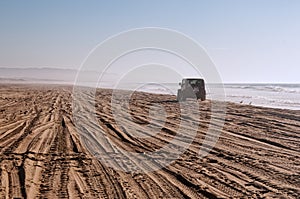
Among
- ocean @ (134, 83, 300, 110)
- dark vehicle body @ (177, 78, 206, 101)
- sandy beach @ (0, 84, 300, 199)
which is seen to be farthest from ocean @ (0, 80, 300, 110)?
sandy beach @ (0, 84, 300, 199)

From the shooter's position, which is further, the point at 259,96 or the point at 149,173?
the point at 259,96

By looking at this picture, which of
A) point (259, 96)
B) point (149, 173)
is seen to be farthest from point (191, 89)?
point (149, 173)

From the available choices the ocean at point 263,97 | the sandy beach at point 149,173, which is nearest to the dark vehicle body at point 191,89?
the ocean at point 263,97

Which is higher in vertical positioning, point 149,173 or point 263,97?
point 263,97

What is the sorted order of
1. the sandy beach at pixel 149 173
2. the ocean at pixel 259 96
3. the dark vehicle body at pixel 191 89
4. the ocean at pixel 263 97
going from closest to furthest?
the sandy beach at pixel 149 173, the dark vehicle body at pixel 191 89, the ocean at pixel 263 97, the ocean at pixel 259 96

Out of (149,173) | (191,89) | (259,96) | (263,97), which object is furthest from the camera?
(259,96)

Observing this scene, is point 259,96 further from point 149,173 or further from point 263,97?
point 149,173

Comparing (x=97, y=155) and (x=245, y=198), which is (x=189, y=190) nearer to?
(x=245, y=198)

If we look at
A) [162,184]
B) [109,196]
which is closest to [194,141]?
[162,184]

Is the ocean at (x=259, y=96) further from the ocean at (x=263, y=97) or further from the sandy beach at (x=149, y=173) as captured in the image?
the sandy beach at (x=149, y=173)

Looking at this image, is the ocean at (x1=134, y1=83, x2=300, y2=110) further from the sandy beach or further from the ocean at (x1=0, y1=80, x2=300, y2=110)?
the sandy beach

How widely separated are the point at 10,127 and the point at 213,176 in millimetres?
8443

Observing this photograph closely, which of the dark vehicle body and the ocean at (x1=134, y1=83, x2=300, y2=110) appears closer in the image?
the dark vehicle body

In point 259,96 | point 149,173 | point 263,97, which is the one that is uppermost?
point 259,96
